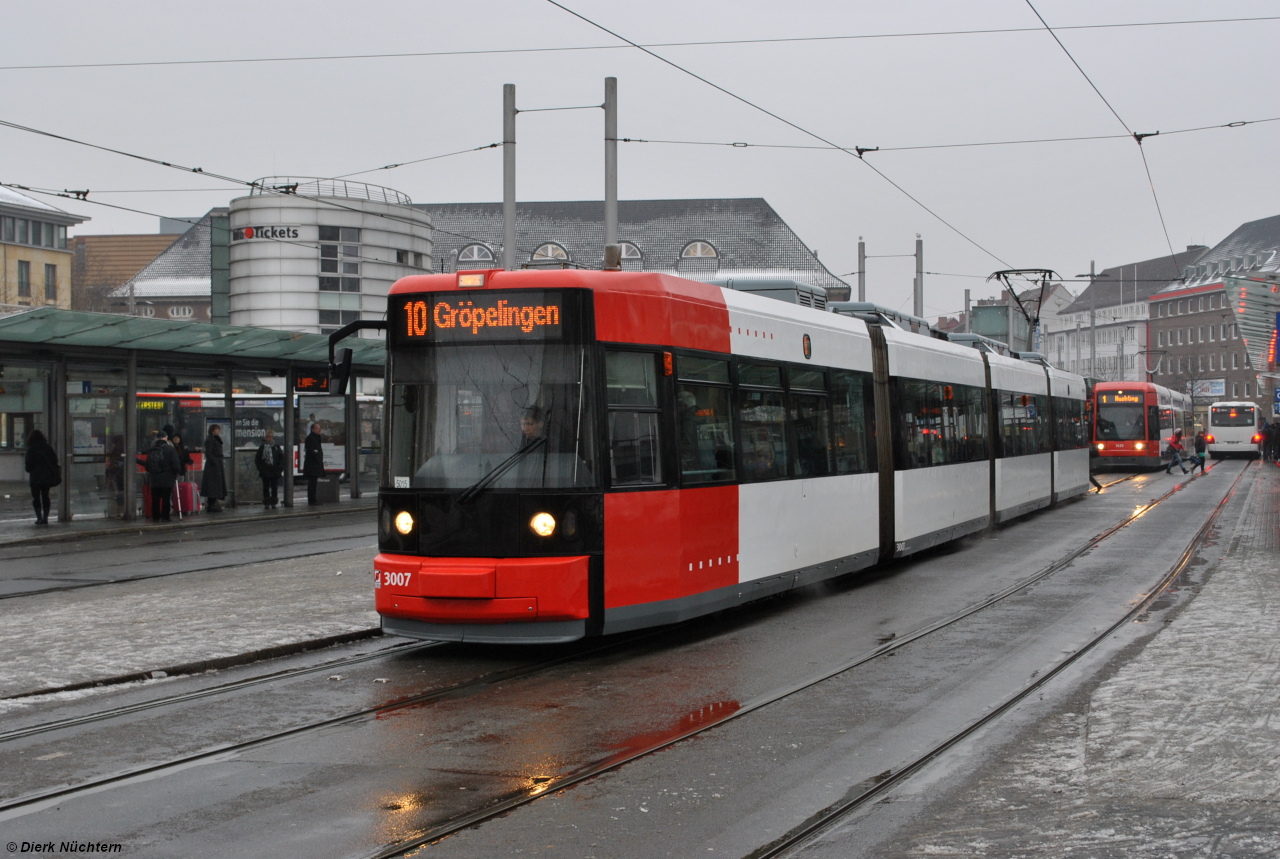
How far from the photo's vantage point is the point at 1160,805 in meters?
5.68

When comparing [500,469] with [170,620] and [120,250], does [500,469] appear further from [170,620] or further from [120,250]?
[120,250]

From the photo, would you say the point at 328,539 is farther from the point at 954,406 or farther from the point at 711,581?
the point at 711,581

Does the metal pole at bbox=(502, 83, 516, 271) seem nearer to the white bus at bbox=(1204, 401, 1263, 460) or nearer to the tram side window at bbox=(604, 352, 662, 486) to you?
the tram side window at bbox=(604, 352, 662, 486)

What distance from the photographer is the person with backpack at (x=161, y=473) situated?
2347 centimetres

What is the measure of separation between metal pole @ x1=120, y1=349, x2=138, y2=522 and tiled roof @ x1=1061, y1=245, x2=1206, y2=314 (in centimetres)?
11616

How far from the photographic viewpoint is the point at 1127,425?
4641 cm

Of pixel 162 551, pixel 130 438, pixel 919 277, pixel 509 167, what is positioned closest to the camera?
pixel 162 551

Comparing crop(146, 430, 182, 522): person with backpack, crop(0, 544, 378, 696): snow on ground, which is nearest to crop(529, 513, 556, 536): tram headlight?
crop(0, 544, 378, 696): snow on ground

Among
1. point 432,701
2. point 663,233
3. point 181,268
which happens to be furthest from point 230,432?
point 181,268

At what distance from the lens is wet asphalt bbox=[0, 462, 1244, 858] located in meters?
5.42

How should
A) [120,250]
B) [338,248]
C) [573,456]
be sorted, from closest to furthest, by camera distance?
[573,456], [338,248], [120,250]

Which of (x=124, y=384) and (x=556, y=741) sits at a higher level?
(x=124, y=384)

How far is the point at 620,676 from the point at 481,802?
3.18 m

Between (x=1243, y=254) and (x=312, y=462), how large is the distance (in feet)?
336
